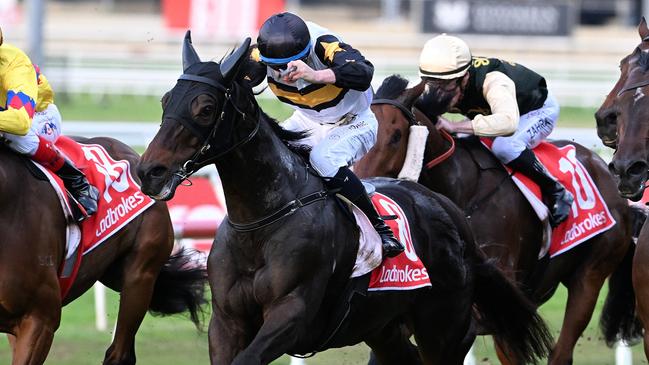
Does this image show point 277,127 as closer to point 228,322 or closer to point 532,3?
point 228,322

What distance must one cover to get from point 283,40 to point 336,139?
1.80 feet

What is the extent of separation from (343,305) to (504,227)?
6.87ft

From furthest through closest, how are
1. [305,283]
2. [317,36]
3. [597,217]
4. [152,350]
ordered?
[152,350]
[597,217]
[317,36]
[305,283]

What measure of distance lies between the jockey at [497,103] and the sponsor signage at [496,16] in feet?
54.0

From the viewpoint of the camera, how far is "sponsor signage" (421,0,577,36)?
23953 mm

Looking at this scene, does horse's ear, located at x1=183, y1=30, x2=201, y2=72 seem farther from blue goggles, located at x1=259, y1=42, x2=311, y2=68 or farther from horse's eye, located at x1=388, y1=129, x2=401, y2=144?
horse's eye, located at x1=388, y1=129, x2=401, y2=144

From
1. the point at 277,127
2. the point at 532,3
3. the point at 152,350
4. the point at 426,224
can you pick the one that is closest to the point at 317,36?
the point at 277,127

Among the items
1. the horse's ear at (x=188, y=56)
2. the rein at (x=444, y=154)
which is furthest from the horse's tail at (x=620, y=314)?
the horse's ear at (x=188, y=56)

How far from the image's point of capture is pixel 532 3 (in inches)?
949

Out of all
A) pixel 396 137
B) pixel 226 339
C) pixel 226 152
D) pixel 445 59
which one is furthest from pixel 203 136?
pixel 445 59

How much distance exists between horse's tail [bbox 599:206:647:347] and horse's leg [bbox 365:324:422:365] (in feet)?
6.32

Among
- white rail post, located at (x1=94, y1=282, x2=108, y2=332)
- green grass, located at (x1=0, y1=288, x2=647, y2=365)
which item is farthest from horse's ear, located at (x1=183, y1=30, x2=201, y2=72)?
white rail post, located at (x1=94, y1=282, x2=108, y2=332)

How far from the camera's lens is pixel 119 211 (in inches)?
260

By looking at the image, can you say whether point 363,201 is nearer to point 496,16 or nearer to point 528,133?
point 528,133
